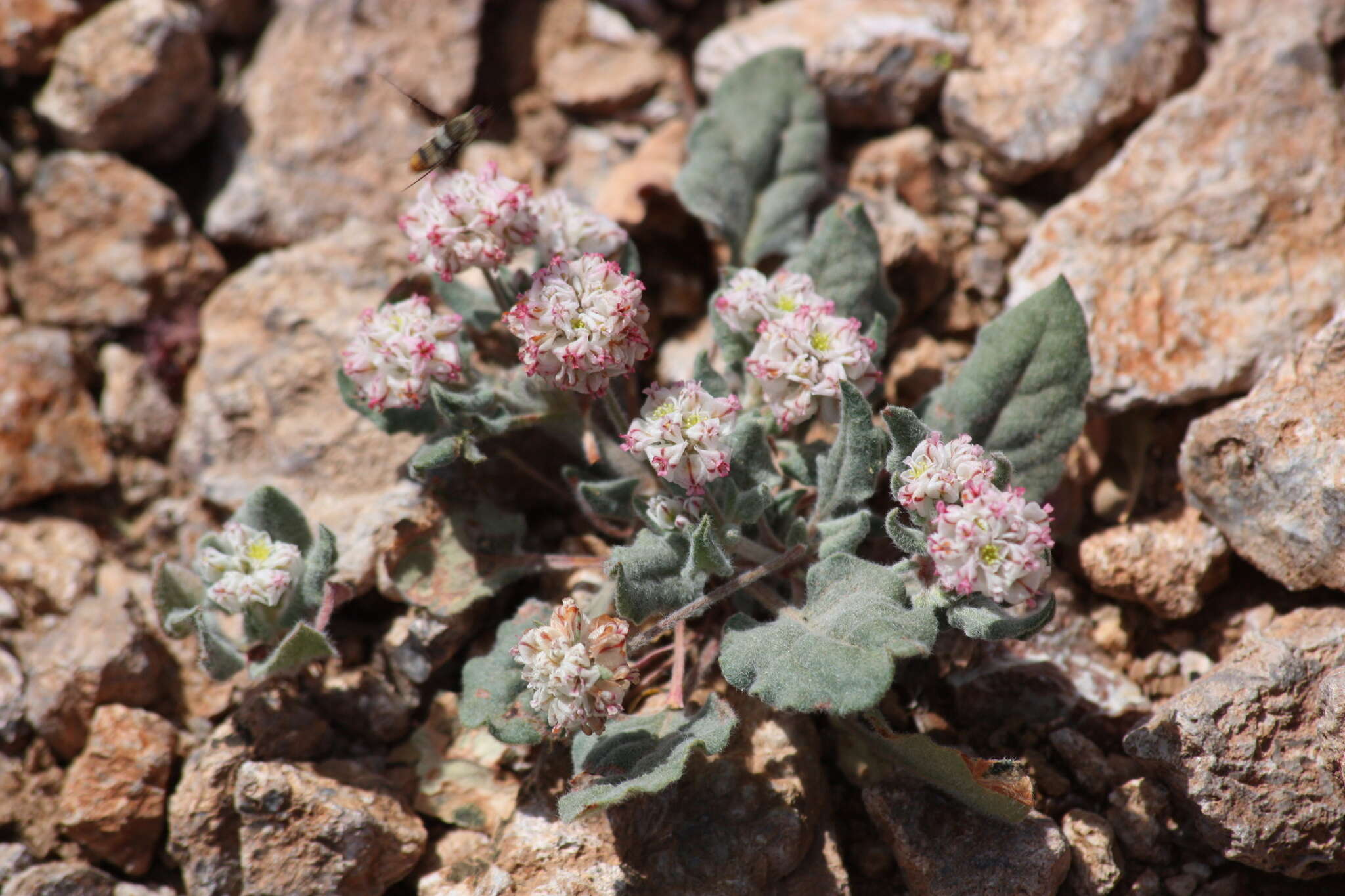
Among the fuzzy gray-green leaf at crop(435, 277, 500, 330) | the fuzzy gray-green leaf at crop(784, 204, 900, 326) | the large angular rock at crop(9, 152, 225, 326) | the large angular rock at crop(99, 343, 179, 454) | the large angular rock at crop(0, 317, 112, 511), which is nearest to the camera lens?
the fuzzy gray-green leaf at crop(784, 204, 900, 326)

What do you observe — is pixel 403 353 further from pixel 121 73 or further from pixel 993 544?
pixel 121 73

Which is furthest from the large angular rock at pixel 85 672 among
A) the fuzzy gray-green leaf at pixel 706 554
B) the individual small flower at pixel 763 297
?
the individual small flower at pixel 763 297


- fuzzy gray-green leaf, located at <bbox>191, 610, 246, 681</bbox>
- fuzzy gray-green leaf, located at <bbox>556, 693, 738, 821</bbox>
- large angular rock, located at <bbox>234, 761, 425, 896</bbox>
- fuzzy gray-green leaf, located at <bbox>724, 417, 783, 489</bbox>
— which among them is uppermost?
fuzzy gray-green leaf, located at <bbox>724, 417, 783, 489</bbox>

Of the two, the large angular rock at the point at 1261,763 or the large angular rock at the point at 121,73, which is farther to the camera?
the large angular rock at the point at 121,73

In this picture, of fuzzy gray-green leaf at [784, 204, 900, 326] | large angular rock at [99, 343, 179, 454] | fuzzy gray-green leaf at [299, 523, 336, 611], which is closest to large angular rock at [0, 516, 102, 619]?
large angular rock at [99, 343, 179, 454]

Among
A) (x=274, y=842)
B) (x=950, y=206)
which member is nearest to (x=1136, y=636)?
(x=950, y=206)

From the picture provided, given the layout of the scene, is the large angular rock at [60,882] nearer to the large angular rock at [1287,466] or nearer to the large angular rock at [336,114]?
the large angular rock at [336,114]

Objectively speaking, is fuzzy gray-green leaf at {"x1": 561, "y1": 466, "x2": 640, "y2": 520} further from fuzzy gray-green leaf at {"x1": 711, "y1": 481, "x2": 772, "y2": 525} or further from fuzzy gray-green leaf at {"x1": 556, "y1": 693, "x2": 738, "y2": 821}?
fuzzy gray-green leaf at {"x1": 556, "y1": 693, "x2": 738, "y2": 821}
